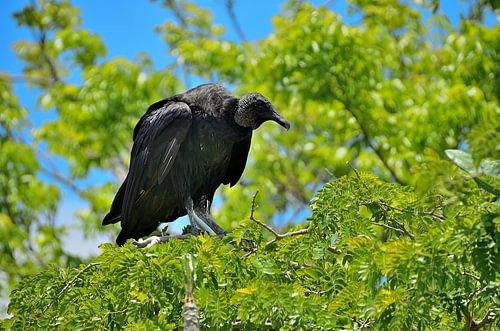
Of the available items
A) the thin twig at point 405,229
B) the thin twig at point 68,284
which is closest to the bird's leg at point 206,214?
the thin twig at point 68,284

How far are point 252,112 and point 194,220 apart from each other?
0.73 metres

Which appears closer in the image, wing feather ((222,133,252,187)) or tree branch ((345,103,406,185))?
wing feather ((222,133,252,187))

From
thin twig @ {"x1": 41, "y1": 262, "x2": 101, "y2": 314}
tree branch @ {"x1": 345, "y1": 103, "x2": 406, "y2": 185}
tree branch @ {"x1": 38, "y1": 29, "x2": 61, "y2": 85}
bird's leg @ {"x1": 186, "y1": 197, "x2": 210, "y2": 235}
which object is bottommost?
thin twig @ {"x1": 41, "y1": 262, "x2": 101, "y2": 314}

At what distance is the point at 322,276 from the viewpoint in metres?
2.87

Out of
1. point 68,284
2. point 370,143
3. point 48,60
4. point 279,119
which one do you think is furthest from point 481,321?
point 48,60

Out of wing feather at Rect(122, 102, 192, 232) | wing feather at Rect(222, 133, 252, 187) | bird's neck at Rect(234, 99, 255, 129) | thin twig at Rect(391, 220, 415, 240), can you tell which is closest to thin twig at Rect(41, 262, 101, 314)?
thin twig at Rect(391, 220, 415, 240)

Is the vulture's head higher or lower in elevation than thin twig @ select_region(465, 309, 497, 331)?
higher

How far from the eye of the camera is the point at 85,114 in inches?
373

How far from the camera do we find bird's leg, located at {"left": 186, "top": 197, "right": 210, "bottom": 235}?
176 inches

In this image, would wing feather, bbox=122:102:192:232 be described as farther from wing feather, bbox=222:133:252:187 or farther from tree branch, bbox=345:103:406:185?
tree branch, bbox=345:103:406:185

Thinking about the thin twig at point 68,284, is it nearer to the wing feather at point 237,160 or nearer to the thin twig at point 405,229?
the thin twig at point 405,229

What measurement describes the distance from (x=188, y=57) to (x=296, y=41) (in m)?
1.97

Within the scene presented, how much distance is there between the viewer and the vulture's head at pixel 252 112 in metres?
4.49

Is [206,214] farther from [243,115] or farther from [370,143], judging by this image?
[370,143]
